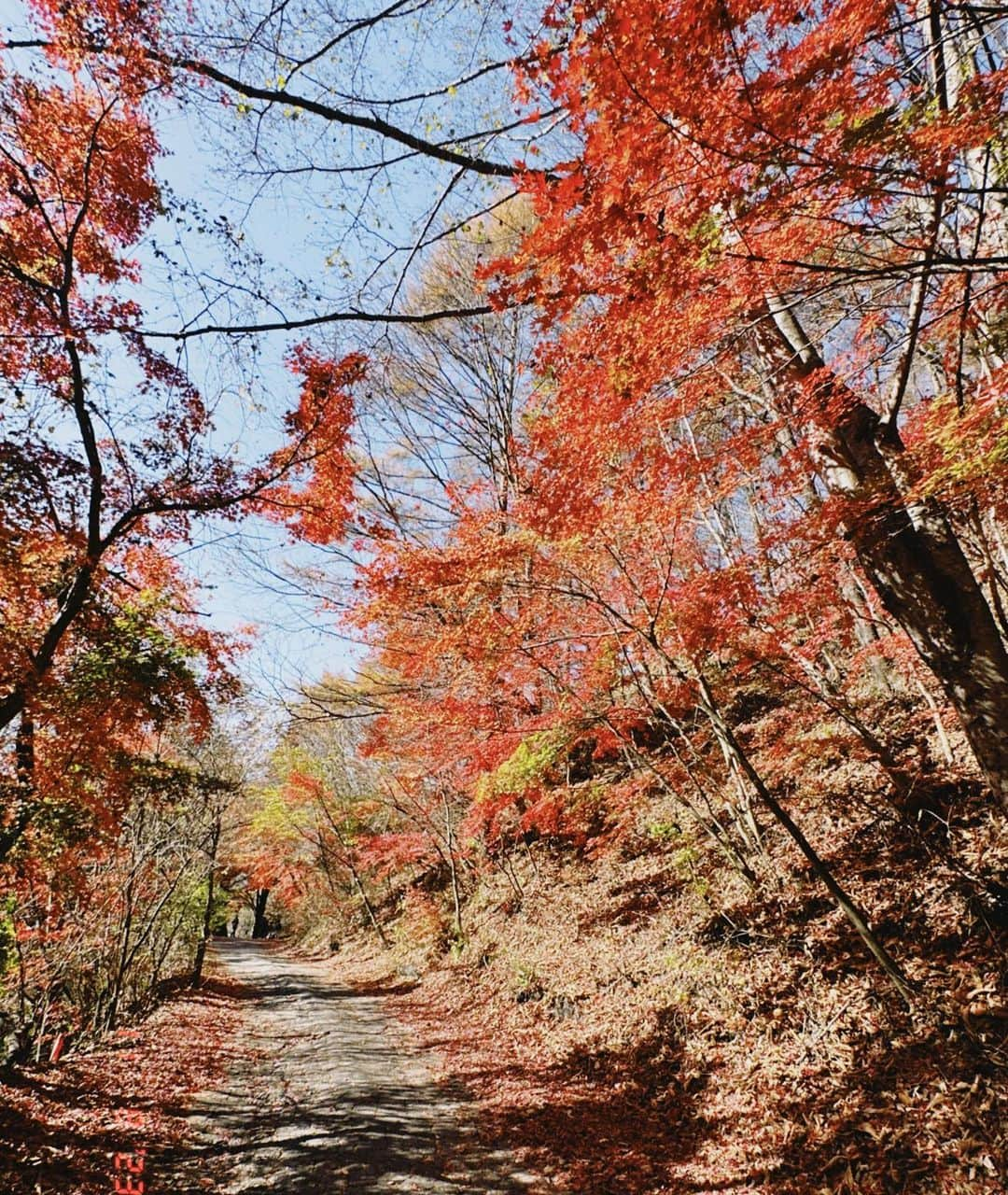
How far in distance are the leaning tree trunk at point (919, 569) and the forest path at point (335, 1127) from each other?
4937 millimetres

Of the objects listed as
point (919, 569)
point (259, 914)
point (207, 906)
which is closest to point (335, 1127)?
point (919, 569)

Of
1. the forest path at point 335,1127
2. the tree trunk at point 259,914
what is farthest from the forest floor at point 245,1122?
the tree trunk at point 259,914

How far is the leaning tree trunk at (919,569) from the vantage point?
3.65 meters

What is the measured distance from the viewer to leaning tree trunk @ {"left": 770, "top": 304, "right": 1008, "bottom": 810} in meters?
3.65

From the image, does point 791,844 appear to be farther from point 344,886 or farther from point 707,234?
point 344,886

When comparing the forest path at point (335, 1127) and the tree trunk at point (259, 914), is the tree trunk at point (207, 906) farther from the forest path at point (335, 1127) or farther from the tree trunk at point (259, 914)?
the tree trunk at point (259, 914)

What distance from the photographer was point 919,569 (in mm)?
3863

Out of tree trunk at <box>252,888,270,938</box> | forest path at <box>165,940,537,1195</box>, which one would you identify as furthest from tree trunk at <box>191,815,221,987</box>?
tree trunk at <box>252,888,270,938</box>

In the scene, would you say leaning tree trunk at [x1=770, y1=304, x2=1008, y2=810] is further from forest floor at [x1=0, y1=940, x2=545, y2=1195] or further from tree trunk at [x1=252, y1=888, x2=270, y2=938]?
tree trunk at [x1=252, y1=888, x2=270, y2=938]

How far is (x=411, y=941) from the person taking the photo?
14398 mm

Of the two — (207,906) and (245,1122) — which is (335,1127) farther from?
(207,906)

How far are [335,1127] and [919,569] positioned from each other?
7335mm

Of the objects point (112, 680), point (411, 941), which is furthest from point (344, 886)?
point (112, 680)

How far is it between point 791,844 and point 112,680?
8.84 meters
